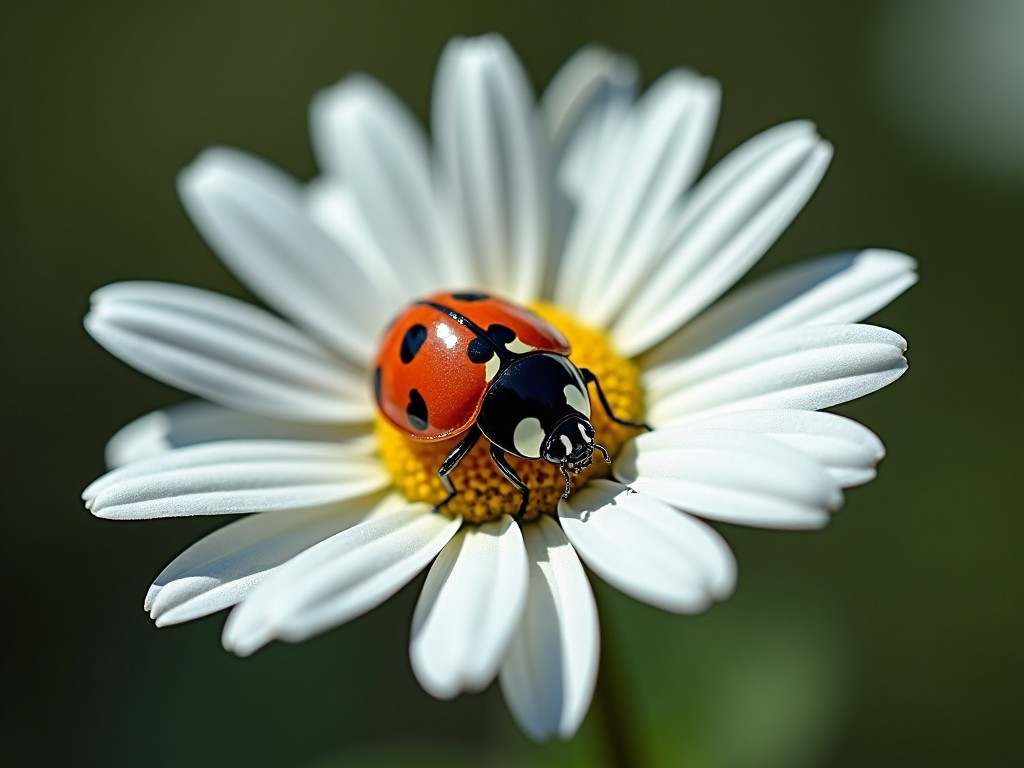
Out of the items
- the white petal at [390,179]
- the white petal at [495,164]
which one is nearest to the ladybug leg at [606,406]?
the white petal at [495,164]

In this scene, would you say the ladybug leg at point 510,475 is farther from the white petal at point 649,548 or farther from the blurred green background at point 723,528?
the blurred green background at point 723,528

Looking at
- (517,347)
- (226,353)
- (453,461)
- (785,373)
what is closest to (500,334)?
(517,347)

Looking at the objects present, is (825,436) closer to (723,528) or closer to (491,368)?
(491,368)

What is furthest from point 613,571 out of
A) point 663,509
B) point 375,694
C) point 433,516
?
point 375,694

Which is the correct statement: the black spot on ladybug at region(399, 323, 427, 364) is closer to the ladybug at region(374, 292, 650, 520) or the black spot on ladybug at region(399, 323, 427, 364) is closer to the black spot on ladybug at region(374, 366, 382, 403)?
the ladybug at region(374, 292, 650, 520)

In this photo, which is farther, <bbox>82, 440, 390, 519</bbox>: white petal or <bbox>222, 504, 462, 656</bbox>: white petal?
<bbox>82, 440, 390, 519</bbox>: white petal

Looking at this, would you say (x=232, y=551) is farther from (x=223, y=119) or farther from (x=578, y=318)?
(x=223, y=119)

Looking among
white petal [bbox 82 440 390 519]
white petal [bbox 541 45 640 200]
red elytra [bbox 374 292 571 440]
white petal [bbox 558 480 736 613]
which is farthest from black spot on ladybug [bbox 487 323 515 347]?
white petal [bbox 541 45 640 200]
